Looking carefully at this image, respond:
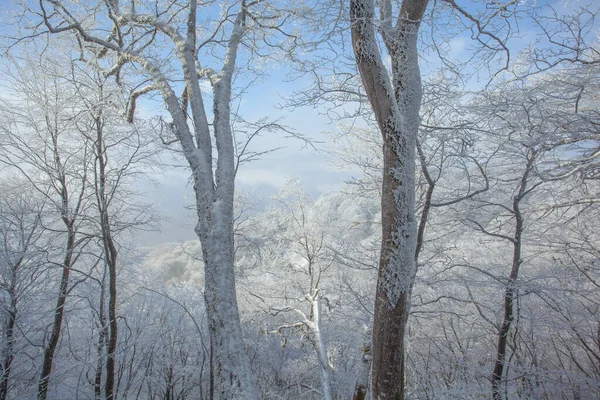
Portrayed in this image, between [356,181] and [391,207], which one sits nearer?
[391,207]

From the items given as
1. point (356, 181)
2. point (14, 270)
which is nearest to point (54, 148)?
point (14, 270)

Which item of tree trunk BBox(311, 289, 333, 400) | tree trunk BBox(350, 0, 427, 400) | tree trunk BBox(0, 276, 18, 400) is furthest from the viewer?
tree trunk BBox(311, 289, 333, 400)

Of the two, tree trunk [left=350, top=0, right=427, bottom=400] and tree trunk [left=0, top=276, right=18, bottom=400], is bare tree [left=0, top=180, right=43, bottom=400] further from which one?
tree trunk [left=350, top=0, right=427, bottom=400]

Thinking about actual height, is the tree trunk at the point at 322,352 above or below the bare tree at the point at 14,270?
below

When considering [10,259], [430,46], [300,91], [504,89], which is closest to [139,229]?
[10,259]

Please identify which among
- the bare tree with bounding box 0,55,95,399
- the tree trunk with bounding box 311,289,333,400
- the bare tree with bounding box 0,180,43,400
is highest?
the bare tree with bounding box 0,55,95,399

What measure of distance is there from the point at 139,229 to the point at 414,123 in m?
6.28

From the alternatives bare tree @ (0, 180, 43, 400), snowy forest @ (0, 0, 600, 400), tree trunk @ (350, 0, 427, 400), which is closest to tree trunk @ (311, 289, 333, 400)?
snowy forest @ (0, 0, 600, 400)

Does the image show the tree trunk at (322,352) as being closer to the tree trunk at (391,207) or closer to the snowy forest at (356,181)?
the snowy forest at (356,181)

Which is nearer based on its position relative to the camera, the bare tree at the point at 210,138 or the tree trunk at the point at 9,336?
the bare tree at the point at 210,138

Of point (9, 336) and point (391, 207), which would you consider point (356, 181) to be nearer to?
point (391, 207)

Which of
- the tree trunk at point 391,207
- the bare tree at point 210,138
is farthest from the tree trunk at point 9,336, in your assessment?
the tree trunk at point 391,207

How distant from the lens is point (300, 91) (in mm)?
3480

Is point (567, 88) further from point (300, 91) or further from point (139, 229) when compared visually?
point (139, 229)
